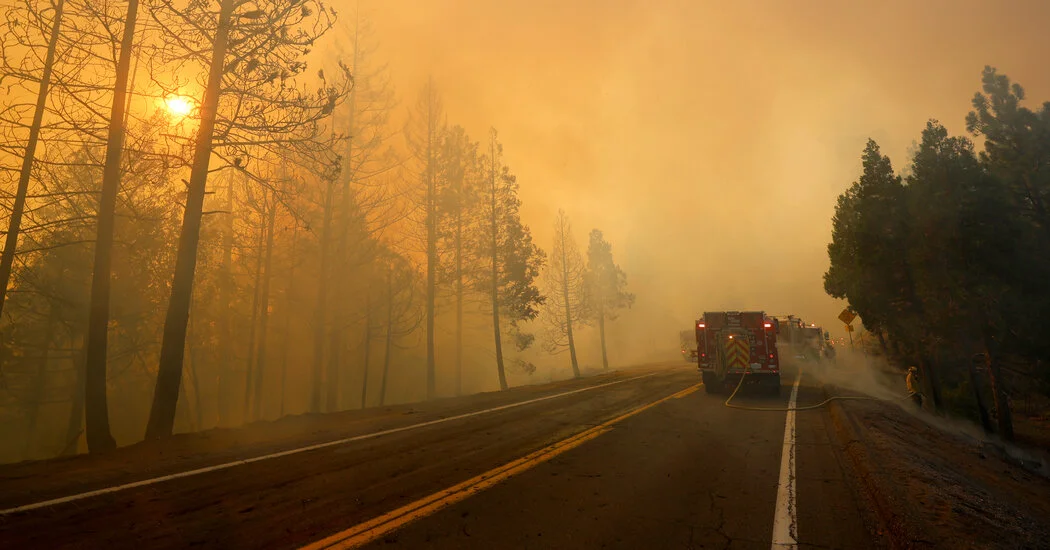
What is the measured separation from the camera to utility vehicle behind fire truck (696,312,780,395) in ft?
51.5

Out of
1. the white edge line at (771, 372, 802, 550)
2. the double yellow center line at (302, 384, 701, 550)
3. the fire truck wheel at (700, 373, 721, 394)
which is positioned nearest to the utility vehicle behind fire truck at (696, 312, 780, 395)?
the fire truck wheel at (700, 373, 721, 394)

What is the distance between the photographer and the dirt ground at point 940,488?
4070 millimetres

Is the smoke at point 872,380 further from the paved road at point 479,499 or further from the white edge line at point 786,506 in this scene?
the paved road at point 479,499

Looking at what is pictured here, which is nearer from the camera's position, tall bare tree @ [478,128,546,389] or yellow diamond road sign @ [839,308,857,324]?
yellow diamond road sign @ [839,308,857,324]

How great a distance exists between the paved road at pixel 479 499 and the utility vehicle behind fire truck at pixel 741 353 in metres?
7.84

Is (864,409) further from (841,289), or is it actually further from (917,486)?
(841,289)

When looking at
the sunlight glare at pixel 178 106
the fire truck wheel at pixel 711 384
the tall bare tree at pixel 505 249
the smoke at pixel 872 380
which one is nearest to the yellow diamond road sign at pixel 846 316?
the smoke at pixel 872 380

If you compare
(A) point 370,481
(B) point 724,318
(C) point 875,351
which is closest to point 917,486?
(A) point 370,481

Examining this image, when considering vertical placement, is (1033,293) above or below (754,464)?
above

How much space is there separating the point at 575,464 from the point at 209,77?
10.7 m

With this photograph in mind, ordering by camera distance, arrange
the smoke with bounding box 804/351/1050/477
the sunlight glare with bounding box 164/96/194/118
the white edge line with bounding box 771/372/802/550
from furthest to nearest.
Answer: the smoke with bounding box 804/351/1050/477, the sunlight glare with bounding box 164/96/194/118, the white edge line with bounding box 771/372/802/550

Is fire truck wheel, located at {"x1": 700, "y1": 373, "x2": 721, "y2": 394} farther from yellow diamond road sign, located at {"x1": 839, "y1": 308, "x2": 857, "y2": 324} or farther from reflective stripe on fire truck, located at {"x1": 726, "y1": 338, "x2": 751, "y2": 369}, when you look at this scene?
yellow diamond road sign, located at {"x1": 839, "y1": 308, "x2": 857, "y2": 324}

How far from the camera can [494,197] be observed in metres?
29.2

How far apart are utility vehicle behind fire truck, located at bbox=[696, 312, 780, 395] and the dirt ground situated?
14.2 feet
